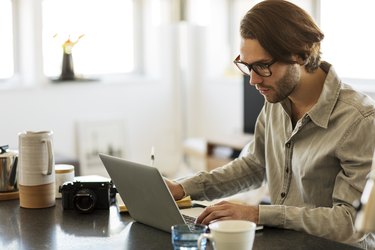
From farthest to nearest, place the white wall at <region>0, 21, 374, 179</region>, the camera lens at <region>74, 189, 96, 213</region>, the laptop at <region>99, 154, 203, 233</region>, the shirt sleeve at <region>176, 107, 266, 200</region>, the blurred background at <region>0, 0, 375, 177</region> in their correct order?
the white wall at <region>0, 21, 374, 179</region>
the blurred background at <region>0, 0, 375, 177</region>
the shirt sleeve at <region>176, 107, 266, 200</region>
the camera lens at <region>74, 189, 96, 213</region>
the laptop at <region>99, 154, 203, 233</region>

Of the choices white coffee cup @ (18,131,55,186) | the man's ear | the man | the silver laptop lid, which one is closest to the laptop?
the silver laptop lid

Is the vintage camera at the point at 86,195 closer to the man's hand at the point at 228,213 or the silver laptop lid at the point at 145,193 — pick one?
the silver laptop lid at the point at 145,193

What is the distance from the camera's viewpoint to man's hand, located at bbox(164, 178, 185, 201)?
7.30 ft

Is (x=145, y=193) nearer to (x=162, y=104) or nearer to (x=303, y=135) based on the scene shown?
(x=303, y=135)

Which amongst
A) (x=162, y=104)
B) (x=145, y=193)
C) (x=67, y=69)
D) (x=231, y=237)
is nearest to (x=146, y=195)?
(x=145, y=193)

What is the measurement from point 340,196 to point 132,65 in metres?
4.20

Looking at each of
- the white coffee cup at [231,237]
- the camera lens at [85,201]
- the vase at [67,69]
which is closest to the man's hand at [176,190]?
the camera lens at [85,201]

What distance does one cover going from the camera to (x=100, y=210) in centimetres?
221

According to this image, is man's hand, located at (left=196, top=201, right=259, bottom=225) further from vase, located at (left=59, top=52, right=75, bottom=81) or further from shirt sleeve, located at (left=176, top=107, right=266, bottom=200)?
vase, located at (left=59, top=52, right=75, bottom=81)

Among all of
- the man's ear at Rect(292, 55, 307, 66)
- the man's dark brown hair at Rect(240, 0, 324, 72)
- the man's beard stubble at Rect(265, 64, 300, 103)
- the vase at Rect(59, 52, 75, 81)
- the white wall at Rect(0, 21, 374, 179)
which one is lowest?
the white wall at Rect(0, 21, 374, 179)

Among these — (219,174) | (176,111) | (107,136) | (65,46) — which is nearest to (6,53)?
(65,46)

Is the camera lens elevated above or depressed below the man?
below

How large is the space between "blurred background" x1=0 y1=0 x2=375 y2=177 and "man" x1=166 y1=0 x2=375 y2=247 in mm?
2526

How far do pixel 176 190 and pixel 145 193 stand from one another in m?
0.32
